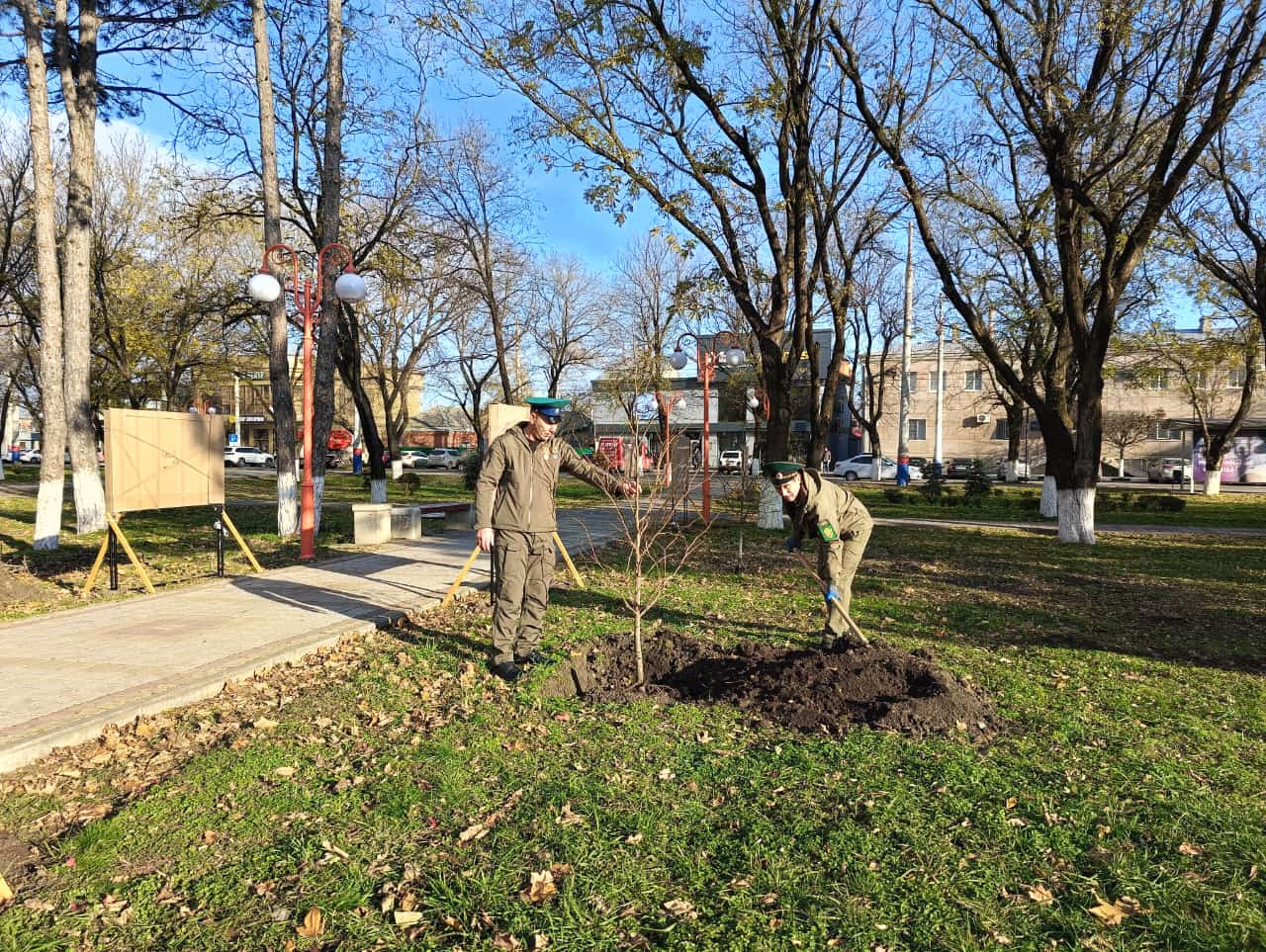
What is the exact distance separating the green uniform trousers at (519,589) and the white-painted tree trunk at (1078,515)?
1120 centimetres

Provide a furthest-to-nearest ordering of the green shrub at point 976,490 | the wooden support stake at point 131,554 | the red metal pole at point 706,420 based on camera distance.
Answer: the green shrub at point 976,490
the red metal pole at point 706,420
the wooden support stake at point 131,554

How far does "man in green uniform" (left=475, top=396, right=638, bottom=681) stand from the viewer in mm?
4996

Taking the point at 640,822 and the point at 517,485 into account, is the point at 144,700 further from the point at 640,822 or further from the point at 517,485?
the point at 640,822

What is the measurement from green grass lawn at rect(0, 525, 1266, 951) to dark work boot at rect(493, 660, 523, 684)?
10.0 inches

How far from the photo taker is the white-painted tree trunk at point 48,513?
1036 centimetres

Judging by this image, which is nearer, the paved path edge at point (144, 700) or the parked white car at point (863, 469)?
the paved path edge at point (144, 700)

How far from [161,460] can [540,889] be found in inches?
293

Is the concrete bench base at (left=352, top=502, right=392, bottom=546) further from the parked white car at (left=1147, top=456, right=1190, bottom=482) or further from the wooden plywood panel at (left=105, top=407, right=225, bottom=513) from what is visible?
the parked white car at (left=1147, top=456, right=1190, bottom=482)

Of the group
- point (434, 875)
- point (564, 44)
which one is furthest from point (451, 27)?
point (434, 875)

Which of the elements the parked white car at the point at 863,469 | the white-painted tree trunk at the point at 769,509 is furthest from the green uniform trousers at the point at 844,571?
the parked white car at the point at 863,469

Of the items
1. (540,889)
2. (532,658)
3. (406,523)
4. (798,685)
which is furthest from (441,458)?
(540,889)

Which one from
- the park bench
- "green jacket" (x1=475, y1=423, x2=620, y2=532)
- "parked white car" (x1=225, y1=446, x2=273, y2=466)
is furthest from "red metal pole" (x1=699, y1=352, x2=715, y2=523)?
"parked white car" (x1=225, y1=446, x2=273, y2=466)

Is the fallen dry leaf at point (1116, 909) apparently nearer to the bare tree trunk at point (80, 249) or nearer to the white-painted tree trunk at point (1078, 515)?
the white-painted tree trunk at point (1078, 515)

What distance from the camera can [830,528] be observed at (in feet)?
16.9
